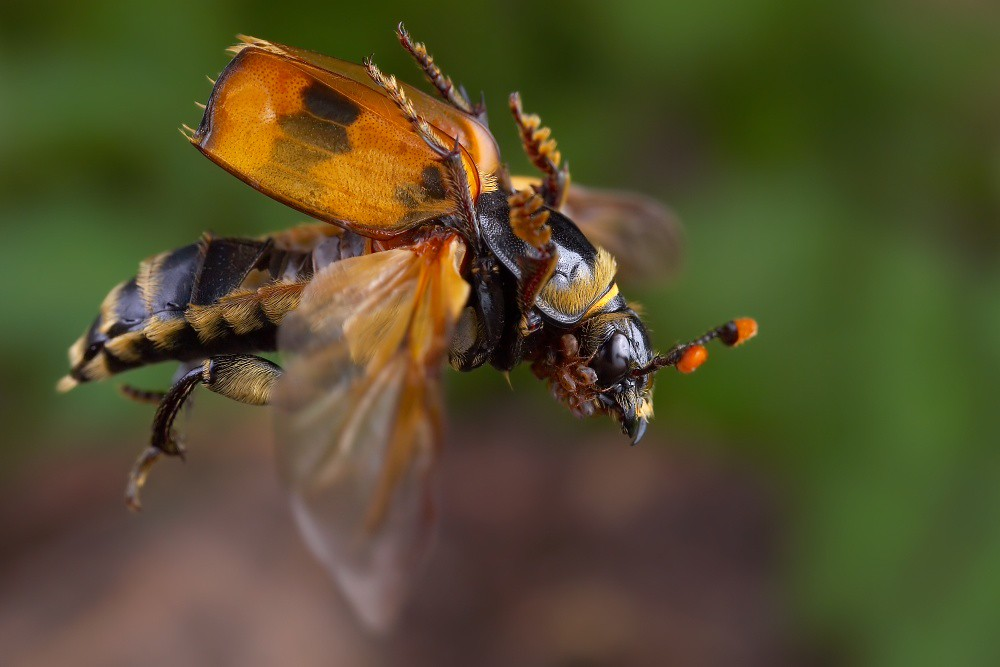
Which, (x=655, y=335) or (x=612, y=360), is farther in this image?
(x=655, y=335)

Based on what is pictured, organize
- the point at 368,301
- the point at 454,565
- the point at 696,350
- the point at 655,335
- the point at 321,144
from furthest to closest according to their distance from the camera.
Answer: the point at 454,565 → the point at 655,335 → the point at 696,350 → the point at 321,144 → the point at 368,301

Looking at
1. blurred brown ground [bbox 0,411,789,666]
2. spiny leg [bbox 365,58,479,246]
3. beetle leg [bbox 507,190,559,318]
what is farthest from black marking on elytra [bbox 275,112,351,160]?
blurred brown ground [bbox 0,411,789,666]

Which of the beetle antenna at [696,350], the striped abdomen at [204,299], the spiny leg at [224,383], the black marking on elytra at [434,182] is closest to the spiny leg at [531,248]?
the black marking on elytra at [434,182]

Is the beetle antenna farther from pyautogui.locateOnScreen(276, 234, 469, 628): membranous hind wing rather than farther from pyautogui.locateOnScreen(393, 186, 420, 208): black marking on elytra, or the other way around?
pyautogui.locateOnScreen(393, 186, 420, 208): black marking on elytra

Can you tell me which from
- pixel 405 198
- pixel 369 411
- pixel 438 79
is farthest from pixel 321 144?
pixel 369 411

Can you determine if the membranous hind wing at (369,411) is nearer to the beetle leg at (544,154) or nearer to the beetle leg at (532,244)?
the beetle leg at (532,244)

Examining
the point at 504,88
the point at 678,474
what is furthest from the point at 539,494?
the point at 504,88

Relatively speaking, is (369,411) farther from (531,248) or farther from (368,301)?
(531,248)
